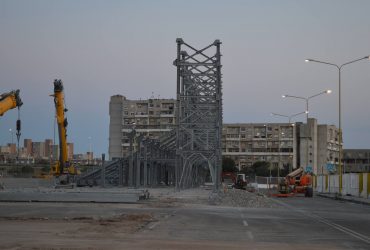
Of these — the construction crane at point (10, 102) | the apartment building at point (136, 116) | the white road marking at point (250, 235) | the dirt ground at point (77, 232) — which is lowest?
the white road marking at point (250, 235)

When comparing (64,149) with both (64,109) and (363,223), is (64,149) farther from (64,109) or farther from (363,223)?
(363,223)

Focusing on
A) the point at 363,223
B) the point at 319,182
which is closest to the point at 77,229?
the point at 363,223

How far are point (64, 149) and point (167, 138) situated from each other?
12574 mm

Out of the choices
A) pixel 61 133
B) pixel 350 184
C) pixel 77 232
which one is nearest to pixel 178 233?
pixel 77 232

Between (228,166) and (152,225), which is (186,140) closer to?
(152,225)

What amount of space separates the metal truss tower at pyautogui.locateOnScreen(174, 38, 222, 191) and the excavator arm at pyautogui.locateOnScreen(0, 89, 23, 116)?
1902 cm

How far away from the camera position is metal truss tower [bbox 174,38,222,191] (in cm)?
5589

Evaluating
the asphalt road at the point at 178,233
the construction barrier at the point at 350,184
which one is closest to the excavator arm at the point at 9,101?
the asphalt road at the point at 178,233

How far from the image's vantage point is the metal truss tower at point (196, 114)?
55.9 metres

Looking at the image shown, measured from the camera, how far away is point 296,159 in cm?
14812

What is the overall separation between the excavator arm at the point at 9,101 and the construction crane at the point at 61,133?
2051 cm

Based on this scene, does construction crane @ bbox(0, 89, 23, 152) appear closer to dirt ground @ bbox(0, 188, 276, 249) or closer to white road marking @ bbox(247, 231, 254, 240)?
dirt ground @ bbox(0, 188, 276, 249)

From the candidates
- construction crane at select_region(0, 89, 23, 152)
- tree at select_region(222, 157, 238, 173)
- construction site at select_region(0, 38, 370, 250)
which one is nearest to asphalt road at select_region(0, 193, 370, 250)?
construction site at select_region(0, 38, 370, 250)

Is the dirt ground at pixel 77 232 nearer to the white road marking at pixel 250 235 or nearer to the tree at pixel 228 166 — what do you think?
the white road marking at pixel 250 235
